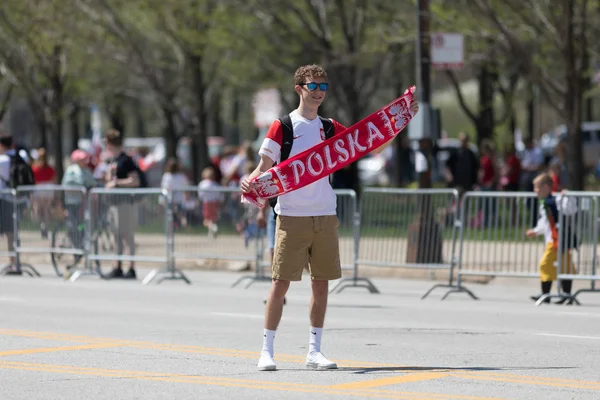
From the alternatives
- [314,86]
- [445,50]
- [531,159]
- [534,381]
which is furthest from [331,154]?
[531,159]

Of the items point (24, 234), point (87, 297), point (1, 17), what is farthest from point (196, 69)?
point (87, 297)

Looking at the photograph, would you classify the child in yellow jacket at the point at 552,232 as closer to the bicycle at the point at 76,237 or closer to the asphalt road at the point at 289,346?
the asphalt road at the point at 289,346

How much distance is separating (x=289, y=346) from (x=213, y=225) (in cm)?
815

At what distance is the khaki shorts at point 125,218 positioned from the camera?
18234mm

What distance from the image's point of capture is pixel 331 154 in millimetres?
9180

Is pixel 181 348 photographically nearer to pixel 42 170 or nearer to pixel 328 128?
pixel 328 128

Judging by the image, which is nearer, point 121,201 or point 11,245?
point 121,201

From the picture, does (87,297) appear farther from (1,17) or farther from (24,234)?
(1,17)

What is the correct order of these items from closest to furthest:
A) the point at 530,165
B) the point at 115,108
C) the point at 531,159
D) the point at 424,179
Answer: the point at 424,179, the point at 530,165, the point at 531,159, the point at 115,108

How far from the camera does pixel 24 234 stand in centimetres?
1931

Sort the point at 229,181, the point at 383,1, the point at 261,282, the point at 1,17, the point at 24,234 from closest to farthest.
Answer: the point at 261,282 → the point at 24,234 → the point at 229,181 → the point at 383,1 → the point at 1,17

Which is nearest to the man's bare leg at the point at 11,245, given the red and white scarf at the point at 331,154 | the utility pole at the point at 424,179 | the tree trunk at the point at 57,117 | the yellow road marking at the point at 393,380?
the utility pole at the point at 424,179

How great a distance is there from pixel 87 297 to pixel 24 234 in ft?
13.9

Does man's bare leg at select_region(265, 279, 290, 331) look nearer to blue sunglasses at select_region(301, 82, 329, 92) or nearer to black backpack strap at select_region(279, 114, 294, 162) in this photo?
black backpack strap at select_region(279, 114, 294, 162)
